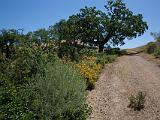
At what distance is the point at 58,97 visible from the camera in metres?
13.1

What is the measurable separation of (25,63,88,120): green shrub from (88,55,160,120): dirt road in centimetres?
170

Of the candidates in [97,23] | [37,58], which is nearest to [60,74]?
[37,58]

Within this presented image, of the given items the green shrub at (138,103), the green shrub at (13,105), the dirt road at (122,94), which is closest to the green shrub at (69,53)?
the dirt road at (122,94)

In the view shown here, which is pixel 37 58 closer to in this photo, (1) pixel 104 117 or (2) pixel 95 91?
(2) pixel 95 91

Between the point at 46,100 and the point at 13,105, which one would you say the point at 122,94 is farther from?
the point at 13,105

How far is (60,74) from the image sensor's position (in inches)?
610

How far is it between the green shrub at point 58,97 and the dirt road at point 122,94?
5.58 ft

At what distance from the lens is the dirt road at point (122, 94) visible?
622 inches

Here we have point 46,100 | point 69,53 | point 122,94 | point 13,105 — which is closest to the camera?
point 13,105

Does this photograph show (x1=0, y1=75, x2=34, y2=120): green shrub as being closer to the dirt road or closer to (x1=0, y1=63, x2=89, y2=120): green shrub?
(x1=0, y1=63, x2=89, y2=120): green shrub

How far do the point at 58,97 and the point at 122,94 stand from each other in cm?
770

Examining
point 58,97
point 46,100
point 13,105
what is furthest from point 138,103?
point 13,105

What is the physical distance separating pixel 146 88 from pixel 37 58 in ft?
23.1

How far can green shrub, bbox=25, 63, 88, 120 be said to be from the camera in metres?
12.5
